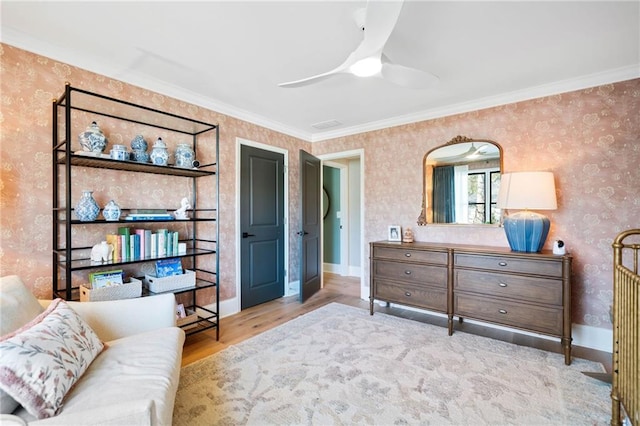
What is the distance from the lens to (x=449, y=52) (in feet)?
7.24

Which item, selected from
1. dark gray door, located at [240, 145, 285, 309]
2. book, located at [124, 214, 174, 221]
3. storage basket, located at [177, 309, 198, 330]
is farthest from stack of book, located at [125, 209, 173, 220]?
dark gray door, located at [240, 145, 285, 309]

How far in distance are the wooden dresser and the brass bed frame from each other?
78 cm

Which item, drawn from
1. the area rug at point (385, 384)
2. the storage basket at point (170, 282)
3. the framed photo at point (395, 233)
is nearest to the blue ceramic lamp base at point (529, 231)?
the area rug at point (385, 384)

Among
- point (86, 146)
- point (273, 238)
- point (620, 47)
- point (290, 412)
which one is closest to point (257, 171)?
point (273, 238)

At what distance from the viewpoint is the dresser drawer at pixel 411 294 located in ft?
9.53

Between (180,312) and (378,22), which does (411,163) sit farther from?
(180,312)

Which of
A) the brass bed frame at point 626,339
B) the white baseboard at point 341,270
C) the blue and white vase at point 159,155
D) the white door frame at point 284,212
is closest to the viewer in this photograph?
the brass bed frame at point 626,339

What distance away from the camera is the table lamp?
8.23 ft

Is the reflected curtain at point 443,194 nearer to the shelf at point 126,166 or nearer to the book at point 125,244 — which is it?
the shelf at point 126,166

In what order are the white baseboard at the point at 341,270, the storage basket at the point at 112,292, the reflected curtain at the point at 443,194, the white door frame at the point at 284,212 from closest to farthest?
1. the storage basket at the point at 112,292
2. the reflected curtain at the point at 443,194
3. the white door frame at the point at 284,212
4. the white baseboard at the point at 341,270

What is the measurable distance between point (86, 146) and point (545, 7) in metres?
3.13

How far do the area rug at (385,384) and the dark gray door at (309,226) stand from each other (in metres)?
1.25

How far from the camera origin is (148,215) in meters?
2.40

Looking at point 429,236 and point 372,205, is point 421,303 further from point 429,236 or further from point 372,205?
point 372,205
